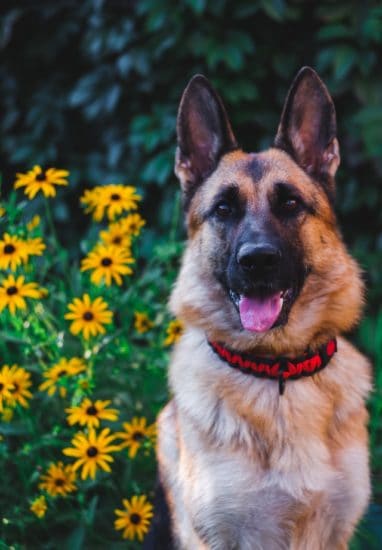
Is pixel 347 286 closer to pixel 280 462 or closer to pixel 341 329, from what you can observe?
pixel 341 329

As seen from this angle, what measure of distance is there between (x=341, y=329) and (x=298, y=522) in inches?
27.7

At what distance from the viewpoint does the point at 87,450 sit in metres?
2.93

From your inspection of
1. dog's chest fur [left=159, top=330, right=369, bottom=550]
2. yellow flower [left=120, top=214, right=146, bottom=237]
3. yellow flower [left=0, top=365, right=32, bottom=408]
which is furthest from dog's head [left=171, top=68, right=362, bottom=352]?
yellow flower [left=0, top=365, right=32, bottom=408]

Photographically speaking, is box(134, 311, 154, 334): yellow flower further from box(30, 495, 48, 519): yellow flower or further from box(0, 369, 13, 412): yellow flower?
box(30, 495, 48, 519): yellow flower

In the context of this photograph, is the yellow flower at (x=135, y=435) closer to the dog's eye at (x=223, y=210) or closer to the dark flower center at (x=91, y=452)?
the dark flower center at (x=91, y=452)

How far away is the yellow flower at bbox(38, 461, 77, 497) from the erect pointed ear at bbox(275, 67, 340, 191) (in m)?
1.45

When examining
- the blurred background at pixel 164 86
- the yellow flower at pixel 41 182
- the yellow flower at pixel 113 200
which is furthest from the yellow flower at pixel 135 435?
the blurred background at pixel 164 86

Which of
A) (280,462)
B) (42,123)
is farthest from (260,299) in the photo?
(42,123)

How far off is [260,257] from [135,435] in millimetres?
993

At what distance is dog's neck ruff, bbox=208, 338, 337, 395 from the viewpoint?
9.20 ft

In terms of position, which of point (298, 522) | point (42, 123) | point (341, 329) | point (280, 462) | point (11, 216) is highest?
point (42, 123)

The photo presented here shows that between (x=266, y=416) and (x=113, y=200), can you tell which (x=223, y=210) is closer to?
(x=113, y=200)

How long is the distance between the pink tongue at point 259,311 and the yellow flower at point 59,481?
3.04 feet

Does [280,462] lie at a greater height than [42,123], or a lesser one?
lesser
